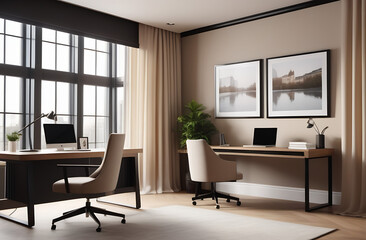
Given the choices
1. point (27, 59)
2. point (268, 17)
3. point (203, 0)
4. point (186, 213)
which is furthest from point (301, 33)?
point (27, 59)

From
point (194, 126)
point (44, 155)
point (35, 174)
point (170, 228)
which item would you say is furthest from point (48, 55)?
point (170, 228)

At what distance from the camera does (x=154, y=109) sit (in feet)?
21.2

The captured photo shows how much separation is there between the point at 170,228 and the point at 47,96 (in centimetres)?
286

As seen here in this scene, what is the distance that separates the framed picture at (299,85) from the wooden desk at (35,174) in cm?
211

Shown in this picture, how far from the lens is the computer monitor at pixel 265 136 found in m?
5.52

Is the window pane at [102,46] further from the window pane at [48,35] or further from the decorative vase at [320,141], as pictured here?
the decorative vase at [320,141]

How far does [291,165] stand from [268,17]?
7.02ft

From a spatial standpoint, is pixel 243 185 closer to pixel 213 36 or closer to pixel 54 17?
pixel 213 36

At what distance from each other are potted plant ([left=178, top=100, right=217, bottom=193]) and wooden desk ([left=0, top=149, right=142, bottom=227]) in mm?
1410

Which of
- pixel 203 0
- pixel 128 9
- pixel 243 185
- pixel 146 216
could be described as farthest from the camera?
pixel 243 185

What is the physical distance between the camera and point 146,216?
4.45 m

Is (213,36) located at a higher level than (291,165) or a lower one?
higher

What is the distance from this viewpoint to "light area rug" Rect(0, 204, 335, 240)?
3576 millimetres

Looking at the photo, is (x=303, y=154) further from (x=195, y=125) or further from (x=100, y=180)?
(x=100, y=180)
